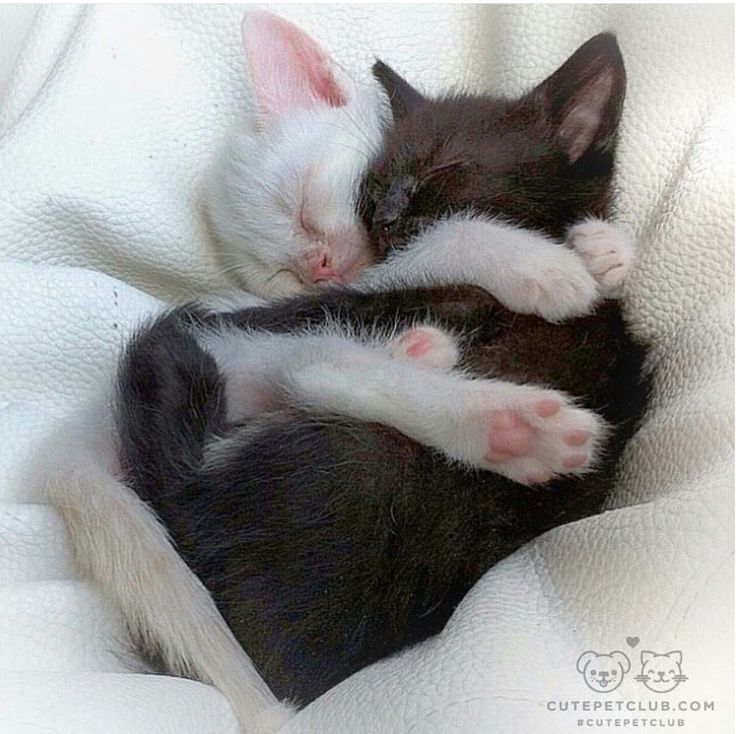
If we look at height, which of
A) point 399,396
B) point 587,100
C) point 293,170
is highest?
point 587,100

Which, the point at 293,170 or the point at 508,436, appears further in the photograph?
the point at 293,170

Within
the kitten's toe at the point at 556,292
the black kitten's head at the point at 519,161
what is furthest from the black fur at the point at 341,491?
the black kitten's head at the point at 519,161

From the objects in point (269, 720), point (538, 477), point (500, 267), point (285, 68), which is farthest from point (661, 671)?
point (285, 68)

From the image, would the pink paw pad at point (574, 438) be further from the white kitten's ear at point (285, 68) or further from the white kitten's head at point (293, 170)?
the white kitten's ear at point (285, 68)

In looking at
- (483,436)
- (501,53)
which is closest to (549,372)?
(483,436)

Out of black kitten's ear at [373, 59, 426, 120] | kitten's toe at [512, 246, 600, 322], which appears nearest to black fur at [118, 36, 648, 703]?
kitten's toe at [512, 246, 600, 322]

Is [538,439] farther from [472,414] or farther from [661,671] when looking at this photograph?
[661,671]
